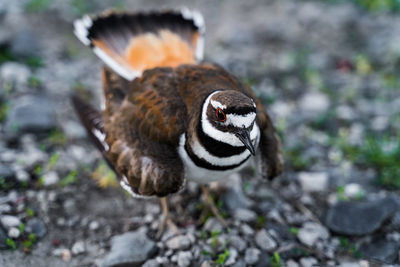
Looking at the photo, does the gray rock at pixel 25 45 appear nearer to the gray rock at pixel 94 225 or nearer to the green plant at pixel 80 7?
the green plant at pixel 80 7

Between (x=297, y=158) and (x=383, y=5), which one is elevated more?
(x=383, y=5)

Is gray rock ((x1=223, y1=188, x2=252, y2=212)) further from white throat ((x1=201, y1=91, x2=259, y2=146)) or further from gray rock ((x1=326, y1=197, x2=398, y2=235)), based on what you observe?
white throat ((x1=201, y1=91, x2=259, y2=146))

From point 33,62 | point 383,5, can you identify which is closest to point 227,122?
point 33,62

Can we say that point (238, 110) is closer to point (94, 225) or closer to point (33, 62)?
point (94, 225)

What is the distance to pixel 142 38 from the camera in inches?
193

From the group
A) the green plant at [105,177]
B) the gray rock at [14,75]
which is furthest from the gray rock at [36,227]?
the gray rock at [14,75]

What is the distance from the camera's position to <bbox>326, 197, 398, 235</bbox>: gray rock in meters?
3.93

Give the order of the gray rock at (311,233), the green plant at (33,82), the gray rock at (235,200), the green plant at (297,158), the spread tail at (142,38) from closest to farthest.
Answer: the gray rock at (311,233) < the gray rock at (235,200) < the spread tail at (142,38) < the green plant at (297,158) < the green plant at (33,82)

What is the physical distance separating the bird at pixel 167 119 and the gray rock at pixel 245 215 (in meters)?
0.45

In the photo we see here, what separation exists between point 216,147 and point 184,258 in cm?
109

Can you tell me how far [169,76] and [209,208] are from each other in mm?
1448

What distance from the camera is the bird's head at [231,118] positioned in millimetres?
3150

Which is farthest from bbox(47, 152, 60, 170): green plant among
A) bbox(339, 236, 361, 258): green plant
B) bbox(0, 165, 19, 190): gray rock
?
bbox(339, 236, 361, 258): green plant

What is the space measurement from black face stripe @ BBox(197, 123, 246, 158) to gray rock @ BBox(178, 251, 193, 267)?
1001mm
